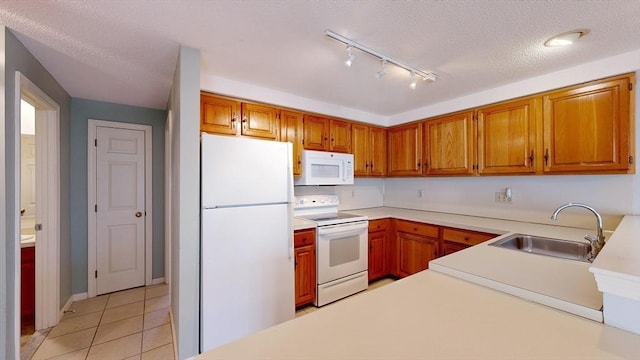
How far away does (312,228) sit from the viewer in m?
2.65

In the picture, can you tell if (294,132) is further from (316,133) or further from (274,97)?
(274,97)

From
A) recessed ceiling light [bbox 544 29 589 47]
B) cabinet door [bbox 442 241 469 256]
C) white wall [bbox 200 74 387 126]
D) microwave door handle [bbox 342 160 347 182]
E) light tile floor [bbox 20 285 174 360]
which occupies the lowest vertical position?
light tile floor [bbox 20 285 174 360]

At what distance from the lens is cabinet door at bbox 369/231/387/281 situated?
3.15 meters

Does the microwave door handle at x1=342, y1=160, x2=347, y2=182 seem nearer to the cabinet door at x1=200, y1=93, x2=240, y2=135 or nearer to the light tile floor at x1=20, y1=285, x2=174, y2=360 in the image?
the cabinet door at x1=200, y1=93, x2=240, y2=135

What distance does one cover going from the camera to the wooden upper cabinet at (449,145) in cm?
291

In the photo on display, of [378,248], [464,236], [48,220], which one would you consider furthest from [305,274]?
[48,220]

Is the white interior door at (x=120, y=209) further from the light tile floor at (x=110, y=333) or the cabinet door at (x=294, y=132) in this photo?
the cabinet door at (x=294, y=132)

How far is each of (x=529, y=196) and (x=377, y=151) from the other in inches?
70.0

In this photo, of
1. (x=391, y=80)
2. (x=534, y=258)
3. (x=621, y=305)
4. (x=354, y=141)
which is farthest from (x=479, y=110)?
(x=621, y=305)

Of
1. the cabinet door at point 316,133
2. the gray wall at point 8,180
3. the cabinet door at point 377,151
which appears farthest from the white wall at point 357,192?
the gray wall at point 8,180

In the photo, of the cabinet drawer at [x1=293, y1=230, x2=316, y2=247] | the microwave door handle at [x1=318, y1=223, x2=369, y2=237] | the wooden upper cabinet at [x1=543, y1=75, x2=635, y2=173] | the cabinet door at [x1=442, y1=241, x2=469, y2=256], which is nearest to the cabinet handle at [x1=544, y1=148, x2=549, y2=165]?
the wooden upper cabinet at [x1=543, y1=75, x2=635, y2=173]

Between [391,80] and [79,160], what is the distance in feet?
11.3

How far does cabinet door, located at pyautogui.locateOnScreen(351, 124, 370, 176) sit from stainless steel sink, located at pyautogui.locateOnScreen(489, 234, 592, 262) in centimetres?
183

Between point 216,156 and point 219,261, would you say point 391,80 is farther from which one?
point 219,261
